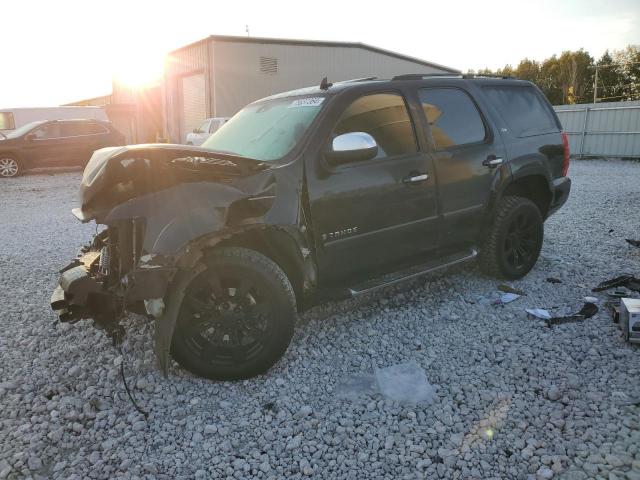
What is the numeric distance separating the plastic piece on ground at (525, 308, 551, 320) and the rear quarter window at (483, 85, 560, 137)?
1.68 m

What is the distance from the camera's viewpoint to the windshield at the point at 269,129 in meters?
3.40

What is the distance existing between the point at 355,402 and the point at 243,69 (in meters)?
19.9

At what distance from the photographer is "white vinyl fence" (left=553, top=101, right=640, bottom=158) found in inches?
680

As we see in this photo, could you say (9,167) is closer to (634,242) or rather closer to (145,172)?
(145,172)

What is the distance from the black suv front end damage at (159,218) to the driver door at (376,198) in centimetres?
46

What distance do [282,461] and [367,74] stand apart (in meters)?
23.1

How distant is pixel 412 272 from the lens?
3.80m

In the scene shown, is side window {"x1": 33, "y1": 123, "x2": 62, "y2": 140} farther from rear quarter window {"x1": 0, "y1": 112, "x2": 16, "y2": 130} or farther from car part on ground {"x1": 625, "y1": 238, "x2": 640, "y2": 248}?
car part on ground {"x1": 625, "y1": 238, "x2": 640, "y2": 248}

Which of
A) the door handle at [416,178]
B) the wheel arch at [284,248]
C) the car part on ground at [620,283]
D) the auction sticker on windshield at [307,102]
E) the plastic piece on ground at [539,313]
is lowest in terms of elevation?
the plastic piece on ground at [539,313]


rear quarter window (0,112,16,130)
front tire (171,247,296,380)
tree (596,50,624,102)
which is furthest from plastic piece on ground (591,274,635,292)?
tree (596,50,624,102)

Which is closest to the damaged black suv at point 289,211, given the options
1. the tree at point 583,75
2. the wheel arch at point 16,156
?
the wheel arch at point 16,156

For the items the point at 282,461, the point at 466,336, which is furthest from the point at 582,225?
the point at 282,461

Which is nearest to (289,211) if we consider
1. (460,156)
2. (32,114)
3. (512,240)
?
(460,156)

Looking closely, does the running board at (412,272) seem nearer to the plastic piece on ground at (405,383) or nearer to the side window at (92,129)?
the plastic piece on ground at (405,383)
